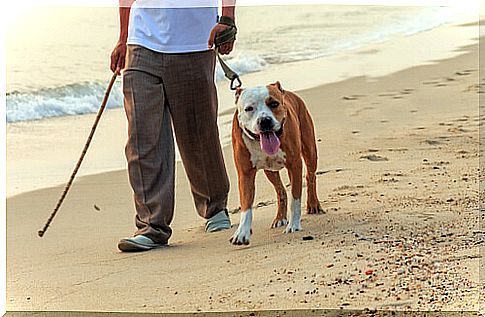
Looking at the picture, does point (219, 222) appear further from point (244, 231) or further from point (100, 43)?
point (100, 43)

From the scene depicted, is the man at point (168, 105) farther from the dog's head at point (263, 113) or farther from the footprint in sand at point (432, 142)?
the footprint in sand at point (432, 142)

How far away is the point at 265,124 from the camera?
9.98 feet

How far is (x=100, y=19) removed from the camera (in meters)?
3.85

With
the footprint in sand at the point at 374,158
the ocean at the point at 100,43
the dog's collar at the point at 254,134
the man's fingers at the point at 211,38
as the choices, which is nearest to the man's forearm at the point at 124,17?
the ocean at the point at 100,43

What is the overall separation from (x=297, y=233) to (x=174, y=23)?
709mm

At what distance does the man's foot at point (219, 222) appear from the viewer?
328cm

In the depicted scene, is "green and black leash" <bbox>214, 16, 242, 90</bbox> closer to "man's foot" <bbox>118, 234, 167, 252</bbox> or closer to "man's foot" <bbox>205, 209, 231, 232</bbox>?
"man's foot" <bbox>205, 209, 231, 232</bbox>

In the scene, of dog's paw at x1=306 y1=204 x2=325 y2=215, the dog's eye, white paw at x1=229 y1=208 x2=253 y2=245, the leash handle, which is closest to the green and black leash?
the leash handle

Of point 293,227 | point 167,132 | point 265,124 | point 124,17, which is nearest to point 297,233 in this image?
point 293,227

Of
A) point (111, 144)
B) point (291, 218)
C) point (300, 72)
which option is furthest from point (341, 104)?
point (291, 218)

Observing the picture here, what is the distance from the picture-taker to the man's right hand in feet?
10.7

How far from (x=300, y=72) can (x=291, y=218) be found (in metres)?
1.49

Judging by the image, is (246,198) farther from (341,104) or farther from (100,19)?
(341,104)

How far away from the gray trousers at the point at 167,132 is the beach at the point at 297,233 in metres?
0.08
